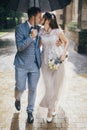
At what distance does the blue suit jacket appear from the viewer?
18.0 feet

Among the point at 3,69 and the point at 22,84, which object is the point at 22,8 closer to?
the point at 22,84

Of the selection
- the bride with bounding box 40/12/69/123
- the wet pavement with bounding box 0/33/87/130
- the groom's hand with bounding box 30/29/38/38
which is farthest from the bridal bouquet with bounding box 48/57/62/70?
the groom's hand with bounding box 30/29/38/38

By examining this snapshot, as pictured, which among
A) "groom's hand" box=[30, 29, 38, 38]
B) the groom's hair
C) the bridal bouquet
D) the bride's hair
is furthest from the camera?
the bridal bouquet

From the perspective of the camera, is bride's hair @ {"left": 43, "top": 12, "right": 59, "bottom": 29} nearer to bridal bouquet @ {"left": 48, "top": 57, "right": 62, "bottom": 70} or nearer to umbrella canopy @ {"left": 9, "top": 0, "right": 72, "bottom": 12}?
umbrella canopy @ {"left": 9, "top": 0, "right": 72, "bottom": 12}

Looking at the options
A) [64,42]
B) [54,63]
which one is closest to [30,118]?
[54,63]

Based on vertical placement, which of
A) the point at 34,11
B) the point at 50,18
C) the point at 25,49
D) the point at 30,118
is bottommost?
the point at 30,118

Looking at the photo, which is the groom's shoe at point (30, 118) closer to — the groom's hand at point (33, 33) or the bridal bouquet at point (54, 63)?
the bridal bouquet at point (54, 63)

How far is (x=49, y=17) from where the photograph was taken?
18.8 ft

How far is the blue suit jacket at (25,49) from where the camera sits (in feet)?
18.0

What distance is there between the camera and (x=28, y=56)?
5684 millimetres

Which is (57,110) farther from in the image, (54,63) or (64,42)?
(64,42)

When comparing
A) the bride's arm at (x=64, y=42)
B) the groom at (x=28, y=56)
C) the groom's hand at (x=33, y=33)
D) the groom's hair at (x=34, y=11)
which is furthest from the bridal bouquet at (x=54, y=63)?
the groom's hair at (x=34, y=11)

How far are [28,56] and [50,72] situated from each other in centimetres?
63

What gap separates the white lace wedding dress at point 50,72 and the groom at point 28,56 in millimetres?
275
